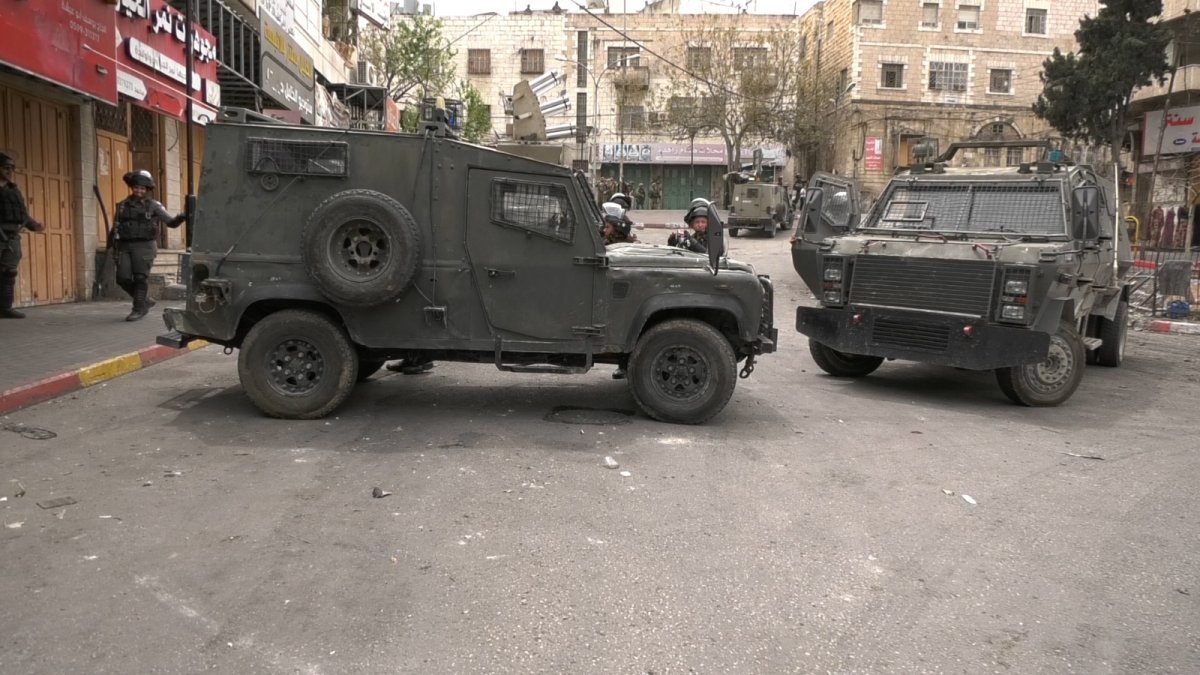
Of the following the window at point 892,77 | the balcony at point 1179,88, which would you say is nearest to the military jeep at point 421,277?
the balcony at point 1179,88

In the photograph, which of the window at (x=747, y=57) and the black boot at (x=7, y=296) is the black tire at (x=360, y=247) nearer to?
the black boot at (x=7, y=296)

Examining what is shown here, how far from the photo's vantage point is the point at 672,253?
7199mm

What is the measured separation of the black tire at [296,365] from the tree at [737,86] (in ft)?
118

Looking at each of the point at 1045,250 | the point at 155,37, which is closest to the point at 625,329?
the point at 1045,250

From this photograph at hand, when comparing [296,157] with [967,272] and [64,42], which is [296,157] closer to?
[967,272]

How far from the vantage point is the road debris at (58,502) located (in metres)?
4.55

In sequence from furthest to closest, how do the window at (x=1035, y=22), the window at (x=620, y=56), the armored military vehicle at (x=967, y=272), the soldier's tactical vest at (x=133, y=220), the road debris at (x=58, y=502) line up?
the window at (x=620, y=56), the window at (x=1035, y=22), the soldier's tactical vest at (x=133, y=220), the armored military vehicle at (x=967, y=272), the road debris at (x=58, y=502)

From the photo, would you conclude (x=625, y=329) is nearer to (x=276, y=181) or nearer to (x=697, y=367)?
(x=697, y=367)

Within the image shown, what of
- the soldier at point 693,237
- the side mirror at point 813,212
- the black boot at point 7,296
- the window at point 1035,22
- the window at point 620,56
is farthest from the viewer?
the window at point 620,56

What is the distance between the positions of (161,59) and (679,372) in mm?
10413

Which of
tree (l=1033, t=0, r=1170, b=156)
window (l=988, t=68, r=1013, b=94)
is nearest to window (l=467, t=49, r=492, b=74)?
window (l=988, t=68, r=1013, b=94)

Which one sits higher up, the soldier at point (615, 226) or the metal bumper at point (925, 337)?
the soldier at point (615, 226)

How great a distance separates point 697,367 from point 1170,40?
23.2m

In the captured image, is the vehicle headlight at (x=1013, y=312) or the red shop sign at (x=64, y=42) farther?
the red shop sign at (x=64, y=42)
